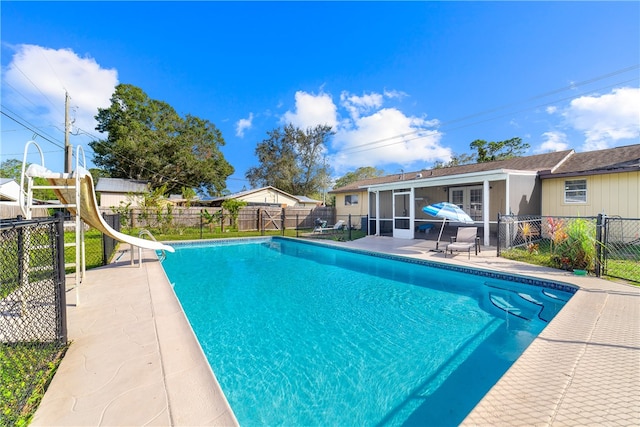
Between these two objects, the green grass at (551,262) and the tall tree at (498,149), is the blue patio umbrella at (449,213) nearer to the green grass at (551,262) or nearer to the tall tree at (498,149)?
the green grass at (551,262)

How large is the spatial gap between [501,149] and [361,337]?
115 ft

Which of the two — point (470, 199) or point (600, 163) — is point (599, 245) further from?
point (470, 199)

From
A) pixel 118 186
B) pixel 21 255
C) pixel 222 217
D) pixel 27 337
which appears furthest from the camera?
pixel 118 186

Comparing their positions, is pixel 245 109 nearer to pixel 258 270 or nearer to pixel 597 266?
pixel 258 270

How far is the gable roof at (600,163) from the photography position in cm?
1047

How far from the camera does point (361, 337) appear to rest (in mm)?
4707

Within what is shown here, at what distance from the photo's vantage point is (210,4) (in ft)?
41.5

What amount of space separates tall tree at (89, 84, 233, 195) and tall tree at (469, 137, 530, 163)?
1341 inches

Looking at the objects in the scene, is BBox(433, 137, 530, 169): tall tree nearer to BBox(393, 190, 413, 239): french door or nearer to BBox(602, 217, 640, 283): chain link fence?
BBox(393, 190, 413, 239): french door

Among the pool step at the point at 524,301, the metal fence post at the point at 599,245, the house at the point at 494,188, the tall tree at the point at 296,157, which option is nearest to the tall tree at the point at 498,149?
the house at the point at 494,188

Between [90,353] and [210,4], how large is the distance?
14781 mm

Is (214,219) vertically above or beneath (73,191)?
beneath

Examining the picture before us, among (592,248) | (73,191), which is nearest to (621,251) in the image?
(592,248)

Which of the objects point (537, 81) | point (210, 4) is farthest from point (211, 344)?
point (537, 81)
